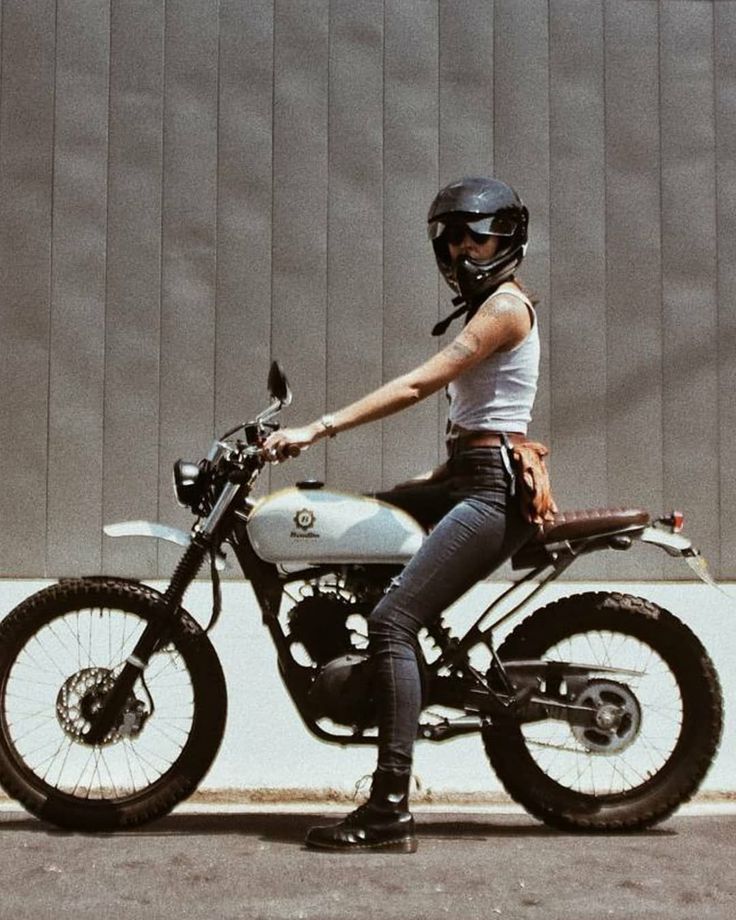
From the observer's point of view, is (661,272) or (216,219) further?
(661,272)

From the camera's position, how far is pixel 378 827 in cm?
492

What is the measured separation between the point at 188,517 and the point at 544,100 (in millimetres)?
2887

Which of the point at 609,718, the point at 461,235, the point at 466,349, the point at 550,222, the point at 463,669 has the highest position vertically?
the point at 550,222

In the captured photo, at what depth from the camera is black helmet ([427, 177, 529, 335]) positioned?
205 inches

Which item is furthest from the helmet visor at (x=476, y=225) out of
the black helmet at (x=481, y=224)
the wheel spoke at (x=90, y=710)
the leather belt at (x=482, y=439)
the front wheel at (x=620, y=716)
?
the wheel spoke at (x=90, y=710)

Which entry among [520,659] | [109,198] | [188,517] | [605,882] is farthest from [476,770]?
[109,198]

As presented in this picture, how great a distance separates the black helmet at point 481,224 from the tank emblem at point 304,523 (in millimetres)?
833

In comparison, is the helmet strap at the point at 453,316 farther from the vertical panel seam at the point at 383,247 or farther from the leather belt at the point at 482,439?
the vertical panel seam at the point at 383,247

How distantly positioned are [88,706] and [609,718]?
163 centimetres

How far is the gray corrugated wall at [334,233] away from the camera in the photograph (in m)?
8.66

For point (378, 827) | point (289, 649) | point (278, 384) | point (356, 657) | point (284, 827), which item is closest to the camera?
point (378, 827)

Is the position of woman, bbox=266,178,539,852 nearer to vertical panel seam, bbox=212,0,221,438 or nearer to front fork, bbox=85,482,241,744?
front fork, bbox=85,482,241,744

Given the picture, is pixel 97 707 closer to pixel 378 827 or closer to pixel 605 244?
pixel 378 827

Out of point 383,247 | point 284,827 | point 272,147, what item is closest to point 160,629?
point 284,827
